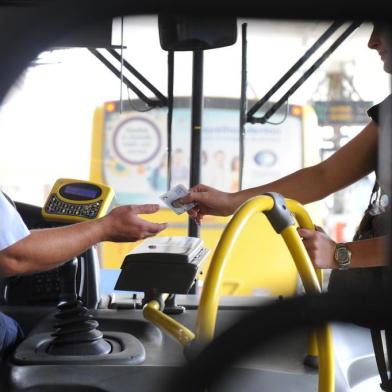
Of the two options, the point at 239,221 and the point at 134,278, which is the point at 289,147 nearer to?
the point at 134,278

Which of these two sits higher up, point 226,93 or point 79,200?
point 226,93

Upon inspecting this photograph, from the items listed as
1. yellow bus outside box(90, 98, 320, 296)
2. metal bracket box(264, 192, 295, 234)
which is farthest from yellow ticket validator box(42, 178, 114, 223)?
yellow bus outside box(90, 98, 320, 296)

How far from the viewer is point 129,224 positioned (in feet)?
5.95

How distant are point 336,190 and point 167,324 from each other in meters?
0.58

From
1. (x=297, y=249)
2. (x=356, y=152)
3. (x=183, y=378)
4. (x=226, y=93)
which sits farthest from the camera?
(x=226, y=93)

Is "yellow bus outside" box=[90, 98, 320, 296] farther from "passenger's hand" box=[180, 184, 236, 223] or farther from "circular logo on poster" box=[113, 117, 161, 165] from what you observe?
"passenger's hand" box=[180, 184, 236, 223]

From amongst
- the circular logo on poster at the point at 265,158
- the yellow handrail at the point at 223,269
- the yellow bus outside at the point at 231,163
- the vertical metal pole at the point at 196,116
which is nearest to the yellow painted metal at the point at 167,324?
the yellow handrail at the point at 223,269

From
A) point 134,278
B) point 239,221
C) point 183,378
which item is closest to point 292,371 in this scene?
point 134,278

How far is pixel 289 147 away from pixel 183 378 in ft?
13.8

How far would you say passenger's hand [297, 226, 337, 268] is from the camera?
1521 millimetres

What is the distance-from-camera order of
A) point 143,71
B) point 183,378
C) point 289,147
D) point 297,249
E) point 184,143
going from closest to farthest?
point 183,378 → point 297,249 → point 143,71 → point 184,143 → point 289,147

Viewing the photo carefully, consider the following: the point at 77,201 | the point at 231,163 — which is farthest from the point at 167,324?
the point at 231,163

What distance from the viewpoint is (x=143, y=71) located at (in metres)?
2.69

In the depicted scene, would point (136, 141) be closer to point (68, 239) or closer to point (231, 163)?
point (231, 163)
